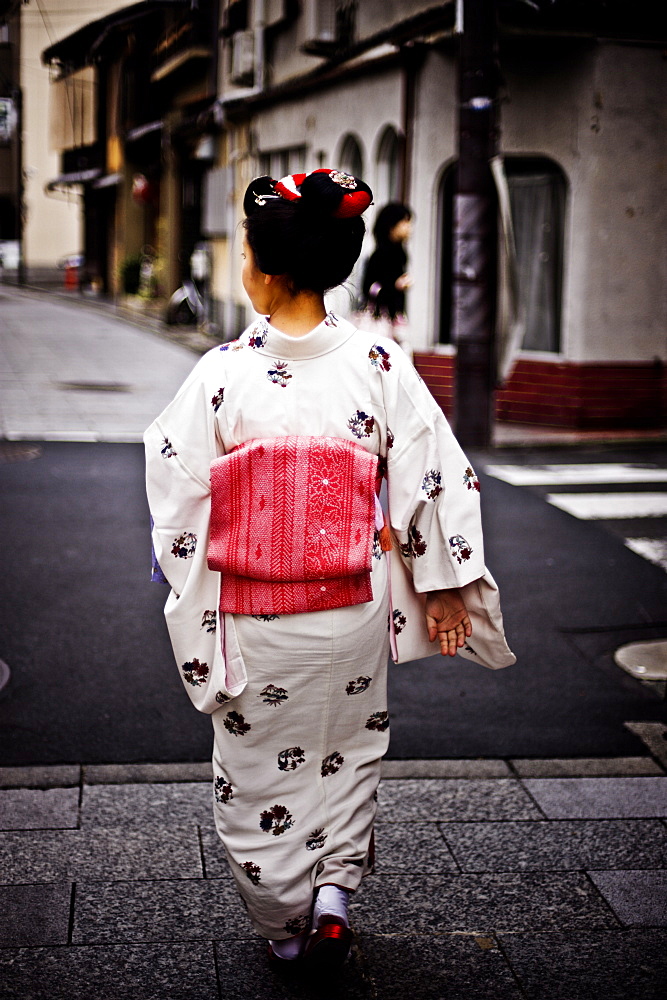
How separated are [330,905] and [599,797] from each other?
1.40m

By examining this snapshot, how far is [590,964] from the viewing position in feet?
9.45

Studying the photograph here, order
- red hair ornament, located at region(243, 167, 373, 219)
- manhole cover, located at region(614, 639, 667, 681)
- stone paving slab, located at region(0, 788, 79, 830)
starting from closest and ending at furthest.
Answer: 1. red hair ornament, located at region(243, 167, 373, 219)
2. stone paving slab, located at region(0, 788, 79, 830)
3. manhole cover, located at region(614, 639, 667, 681)

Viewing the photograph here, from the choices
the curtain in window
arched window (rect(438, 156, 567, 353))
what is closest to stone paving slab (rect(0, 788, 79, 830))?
arched window (rect(438, 156, 567, 353))

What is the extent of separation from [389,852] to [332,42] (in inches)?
535

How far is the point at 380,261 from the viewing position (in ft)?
29.3

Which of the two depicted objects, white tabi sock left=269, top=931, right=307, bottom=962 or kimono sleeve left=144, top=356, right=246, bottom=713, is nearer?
kimono sleeve left=144, top=356, right=246, bottom=713

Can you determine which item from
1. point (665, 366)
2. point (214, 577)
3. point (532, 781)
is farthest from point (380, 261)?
point (214, 577)

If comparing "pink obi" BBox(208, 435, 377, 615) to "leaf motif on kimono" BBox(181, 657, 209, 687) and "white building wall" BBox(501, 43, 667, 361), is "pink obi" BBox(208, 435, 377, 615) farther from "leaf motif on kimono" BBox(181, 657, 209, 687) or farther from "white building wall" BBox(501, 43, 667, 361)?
"white building wall" BBox(501, 43, 667, 361)

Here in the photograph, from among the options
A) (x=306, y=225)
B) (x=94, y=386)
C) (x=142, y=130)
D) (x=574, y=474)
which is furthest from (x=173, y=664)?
(x=142, y=130)

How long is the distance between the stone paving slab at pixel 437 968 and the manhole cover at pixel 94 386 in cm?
1161

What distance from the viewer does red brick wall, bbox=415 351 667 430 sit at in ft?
37.8

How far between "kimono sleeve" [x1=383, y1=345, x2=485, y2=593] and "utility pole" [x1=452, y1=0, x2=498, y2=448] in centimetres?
764

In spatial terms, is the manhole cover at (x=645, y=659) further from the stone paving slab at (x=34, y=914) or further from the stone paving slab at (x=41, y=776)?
the stone paving slab at (x=34, y=914)

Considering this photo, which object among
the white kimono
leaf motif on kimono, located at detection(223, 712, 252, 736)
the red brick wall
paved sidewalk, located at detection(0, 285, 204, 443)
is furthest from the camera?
the red brick wall
